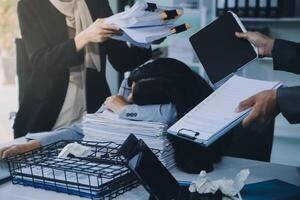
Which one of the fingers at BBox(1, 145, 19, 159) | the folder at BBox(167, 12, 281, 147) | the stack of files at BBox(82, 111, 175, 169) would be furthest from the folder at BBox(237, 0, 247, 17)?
the fingers at BBox(1, 145, 19, 159)

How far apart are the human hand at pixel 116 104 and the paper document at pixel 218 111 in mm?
284

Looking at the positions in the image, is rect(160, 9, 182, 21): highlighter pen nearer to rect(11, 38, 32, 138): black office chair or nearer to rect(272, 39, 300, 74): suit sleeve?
rect(272, 39, 300, 74): suit sleeve

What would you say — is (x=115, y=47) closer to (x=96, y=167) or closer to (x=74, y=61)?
(x=74, y=61)

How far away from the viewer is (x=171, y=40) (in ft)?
9.19

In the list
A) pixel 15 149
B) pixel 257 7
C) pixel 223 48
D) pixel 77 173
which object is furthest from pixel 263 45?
pixel 257 7

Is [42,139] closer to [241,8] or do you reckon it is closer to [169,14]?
[169,14]

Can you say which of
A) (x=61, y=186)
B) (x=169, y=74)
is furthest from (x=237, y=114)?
(x=61, y=186)

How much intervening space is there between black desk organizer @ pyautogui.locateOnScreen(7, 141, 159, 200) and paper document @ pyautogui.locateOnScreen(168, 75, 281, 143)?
6.5 inches

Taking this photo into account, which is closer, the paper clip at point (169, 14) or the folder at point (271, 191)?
the folder at point (271, 191)

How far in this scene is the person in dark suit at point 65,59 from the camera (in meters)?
1.93

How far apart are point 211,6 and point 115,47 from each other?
141cm

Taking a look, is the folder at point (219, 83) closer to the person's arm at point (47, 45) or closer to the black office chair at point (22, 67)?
the person's arm at point (47, 45)

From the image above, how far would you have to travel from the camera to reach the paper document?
113 centimetres

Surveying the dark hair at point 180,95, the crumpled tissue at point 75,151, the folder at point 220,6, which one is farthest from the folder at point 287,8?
the crumpled tissue at point 75,151
